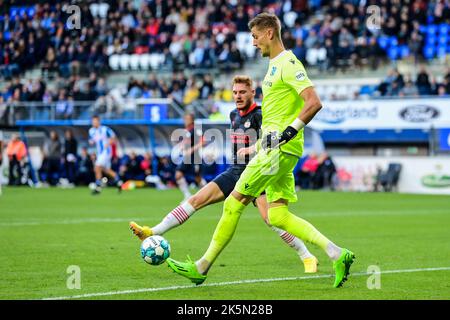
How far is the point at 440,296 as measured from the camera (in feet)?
26.6

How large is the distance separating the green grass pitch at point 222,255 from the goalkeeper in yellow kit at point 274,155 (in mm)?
287

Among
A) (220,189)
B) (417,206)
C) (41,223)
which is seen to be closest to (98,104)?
(417,206)

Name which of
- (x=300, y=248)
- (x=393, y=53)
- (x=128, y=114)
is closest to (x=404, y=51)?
(x=393, y=53)

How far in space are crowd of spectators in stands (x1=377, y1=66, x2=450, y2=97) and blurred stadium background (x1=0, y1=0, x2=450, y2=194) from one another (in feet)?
0.15

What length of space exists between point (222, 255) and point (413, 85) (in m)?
19.8

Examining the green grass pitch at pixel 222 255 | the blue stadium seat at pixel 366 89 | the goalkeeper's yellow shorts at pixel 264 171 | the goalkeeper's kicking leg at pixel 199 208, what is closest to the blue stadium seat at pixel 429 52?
the blue stadium seat at pixel 366 89

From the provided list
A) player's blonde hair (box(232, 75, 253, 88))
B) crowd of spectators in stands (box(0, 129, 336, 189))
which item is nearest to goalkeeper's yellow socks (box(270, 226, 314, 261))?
player's blonde hair (box(232, 75, 253, 88))

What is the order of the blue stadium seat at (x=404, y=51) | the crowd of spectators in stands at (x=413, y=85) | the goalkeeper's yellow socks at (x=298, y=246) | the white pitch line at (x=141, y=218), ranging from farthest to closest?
the blue stadium seat at (x=404, y=51), the crowd of spectators in stands at (x=413, y=85), the white pitch line at (x=141, y=218), the goalkeeper's yellow socks at (x=298, y=246)

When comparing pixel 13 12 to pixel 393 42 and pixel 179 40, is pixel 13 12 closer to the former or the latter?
pixel 179 40

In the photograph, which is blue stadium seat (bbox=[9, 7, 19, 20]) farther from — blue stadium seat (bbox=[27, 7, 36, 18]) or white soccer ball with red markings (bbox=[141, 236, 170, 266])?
white soccer ball with red markings (bbox=[141, 236, 170, 266])

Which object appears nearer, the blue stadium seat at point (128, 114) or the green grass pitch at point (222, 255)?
the green grass pitch at point (222, 255)

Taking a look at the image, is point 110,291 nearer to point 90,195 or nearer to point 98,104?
point 90,195

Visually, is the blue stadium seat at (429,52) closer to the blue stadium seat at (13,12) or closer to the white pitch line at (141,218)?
the white pitch line at (141,218)

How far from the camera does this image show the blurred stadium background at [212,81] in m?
29.9
